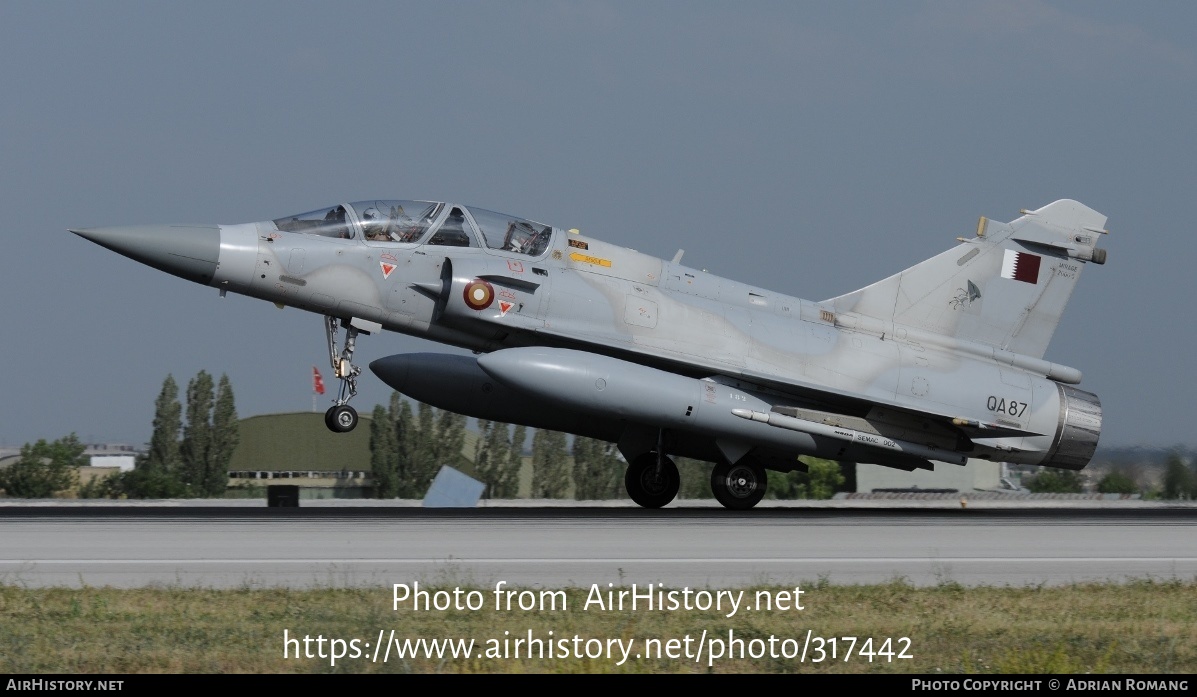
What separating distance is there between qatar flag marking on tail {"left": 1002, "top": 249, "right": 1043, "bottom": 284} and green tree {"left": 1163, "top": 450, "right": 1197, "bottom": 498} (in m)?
5.45

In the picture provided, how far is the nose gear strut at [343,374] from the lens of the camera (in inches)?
582

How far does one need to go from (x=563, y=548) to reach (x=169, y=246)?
21.6 feet

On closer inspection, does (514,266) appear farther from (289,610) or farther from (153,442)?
(153,442)

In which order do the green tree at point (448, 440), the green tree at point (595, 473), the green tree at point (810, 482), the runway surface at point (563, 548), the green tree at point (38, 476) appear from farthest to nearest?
the green tree at point (810, 482)
the green tree at point (595, 473)
the green tree at point (448, 440)
the green tree at point (38, 476)
the runway surface at point (563, 548)

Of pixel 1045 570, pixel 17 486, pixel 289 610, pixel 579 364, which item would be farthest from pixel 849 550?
pixel 17 486

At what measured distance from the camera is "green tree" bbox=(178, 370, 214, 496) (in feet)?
155

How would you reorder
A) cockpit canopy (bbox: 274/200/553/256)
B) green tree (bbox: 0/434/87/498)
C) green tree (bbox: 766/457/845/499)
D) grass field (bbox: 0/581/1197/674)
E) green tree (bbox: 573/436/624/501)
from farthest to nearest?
green tree (bbox: 766/457/845/499) < green tree (bbox: 573/436/624/501) < green tree (bbox: 0/434/87/498) < cockpit canopy (bbox: 274/200/553/256) < grass field (bbox: 0/581/1197/674)

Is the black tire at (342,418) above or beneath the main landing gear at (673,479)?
above

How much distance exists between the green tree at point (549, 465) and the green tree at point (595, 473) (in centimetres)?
61

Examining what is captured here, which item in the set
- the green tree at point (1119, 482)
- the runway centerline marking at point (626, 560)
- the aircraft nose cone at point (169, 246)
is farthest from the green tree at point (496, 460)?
the runway centerline marking at point (626, 560)

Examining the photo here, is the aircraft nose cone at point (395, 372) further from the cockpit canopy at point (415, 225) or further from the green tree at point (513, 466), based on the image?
the green tree at point (513, 466)

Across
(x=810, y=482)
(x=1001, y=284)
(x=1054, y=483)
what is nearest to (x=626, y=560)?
(x=1001, y=284)

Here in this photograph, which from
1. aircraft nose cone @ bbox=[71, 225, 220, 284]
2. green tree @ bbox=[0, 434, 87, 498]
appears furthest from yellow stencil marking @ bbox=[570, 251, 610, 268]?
green tree @ bbox=[0, 434, 87, 498]

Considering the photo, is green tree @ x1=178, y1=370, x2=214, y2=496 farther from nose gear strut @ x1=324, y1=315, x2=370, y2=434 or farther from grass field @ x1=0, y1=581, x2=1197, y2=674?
grass field @ x1=0, y1=581, x2=1197, y2=674
